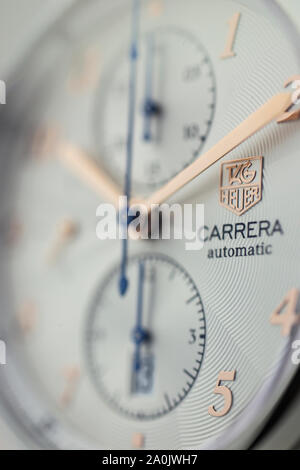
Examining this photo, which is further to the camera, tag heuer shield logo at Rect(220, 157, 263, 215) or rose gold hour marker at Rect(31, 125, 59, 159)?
rose gold hour marker at Rect(31, 125, 59, 159)

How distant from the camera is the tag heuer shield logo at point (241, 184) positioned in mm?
718

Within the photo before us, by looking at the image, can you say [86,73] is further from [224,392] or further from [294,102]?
[224,392]

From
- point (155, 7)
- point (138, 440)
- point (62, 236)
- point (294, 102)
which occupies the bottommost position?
point (138, 440)

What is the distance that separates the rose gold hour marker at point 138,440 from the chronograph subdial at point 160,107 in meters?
0.27

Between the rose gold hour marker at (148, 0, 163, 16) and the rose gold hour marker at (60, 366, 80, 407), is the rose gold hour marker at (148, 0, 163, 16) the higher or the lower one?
the higher one

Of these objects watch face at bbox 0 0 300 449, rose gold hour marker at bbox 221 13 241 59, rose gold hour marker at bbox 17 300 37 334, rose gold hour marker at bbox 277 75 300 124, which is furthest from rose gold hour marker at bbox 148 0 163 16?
rose gold hour marker at bbox 17 300 37 334

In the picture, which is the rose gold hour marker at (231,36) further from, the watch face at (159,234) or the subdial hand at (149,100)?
the subdial hand at (149,100)

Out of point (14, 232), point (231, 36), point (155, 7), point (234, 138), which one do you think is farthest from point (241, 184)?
point (14, 232)

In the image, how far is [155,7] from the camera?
91cm

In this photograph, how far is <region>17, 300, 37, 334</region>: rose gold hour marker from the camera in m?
0.98

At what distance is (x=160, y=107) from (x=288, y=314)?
Answer: 30 cm

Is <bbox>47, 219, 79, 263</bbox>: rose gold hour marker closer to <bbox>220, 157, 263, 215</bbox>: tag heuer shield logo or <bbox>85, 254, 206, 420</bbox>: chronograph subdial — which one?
<bbox>85, 254, 206, 420</bbox>: chronograph subdial

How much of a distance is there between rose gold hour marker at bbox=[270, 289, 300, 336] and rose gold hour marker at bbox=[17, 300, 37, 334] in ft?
1.27

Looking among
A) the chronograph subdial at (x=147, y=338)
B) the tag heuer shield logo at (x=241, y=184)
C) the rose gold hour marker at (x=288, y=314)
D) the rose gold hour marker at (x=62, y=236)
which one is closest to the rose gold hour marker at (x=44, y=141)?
the rose gold hour marker at (x=62, y=236)
